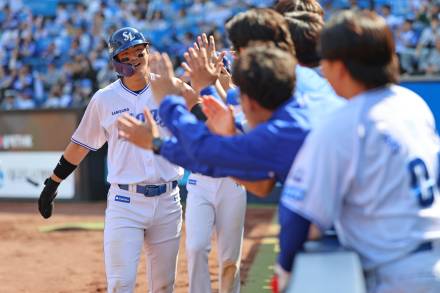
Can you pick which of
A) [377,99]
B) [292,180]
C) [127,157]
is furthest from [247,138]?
[127,157]

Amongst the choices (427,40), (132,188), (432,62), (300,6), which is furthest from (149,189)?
(427,40)

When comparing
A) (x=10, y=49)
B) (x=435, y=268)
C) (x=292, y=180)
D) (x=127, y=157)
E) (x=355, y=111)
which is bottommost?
(x=10, y=49)

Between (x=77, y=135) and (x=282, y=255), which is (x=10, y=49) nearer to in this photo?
(x=77, y=135)

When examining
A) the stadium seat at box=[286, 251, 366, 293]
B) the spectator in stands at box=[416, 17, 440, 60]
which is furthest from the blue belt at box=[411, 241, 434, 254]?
the spectator in stands at box=[416, 17, 440, 60]

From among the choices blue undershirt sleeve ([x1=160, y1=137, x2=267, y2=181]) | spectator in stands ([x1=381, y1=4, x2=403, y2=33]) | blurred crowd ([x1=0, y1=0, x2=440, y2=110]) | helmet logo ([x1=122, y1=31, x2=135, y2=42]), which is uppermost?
helmet logo ([x1=122, y1=31, x2=135, y2=42])

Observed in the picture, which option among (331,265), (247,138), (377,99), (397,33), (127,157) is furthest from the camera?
(397,33)

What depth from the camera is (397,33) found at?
585 inches

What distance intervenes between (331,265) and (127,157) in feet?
9.86

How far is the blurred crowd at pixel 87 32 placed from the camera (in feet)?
54.0

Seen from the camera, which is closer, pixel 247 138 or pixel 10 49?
pixel 247 138

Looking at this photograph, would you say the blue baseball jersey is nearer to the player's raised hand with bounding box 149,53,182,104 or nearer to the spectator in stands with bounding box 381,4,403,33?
the player's raised hand with bounding box 149,53,182,104

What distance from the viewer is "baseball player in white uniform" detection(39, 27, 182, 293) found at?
5141 millimetres

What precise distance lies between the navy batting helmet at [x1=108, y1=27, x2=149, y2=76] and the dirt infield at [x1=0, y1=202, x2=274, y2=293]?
2.64 meters

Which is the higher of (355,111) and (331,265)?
(355,111)
